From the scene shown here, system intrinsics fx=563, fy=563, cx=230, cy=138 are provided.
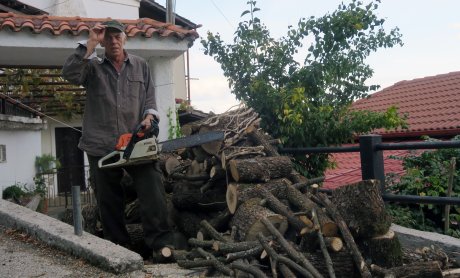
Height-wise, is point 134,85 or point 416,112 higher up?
point 416,112

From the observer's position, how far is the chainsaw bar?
530cm

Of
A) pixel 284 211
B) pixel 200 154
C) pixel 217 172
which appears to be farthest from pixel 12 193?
pixel 284 211

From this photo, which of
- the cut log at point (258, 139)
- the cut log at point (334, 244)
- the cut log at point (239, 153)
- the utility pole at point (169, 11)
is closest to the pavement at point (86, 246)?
the cut log at point (334, 244)

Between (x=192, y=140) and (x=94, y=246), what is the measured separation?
1.55m

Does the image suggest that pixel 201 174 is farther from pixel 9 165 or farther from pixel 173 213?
pixel 9 165

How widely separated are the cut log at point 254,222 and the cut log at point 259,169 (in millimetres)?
558

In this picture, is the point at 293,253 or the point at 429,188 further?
the point at 429,188

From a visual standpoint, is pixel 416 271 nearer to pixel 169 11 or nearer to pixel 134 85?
pixel 134 85

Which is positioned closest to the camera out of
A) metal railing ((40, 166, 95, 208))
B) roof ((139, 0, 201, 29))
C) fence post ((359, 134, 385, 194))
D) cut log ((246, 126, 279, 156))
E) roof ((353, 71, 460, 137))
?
fence post ((359, 134, 385, 194))

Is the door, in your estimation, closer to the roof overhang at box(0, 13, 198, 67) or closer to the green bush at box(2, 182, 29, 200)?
the green bush at box(2, 182, 29, 200)

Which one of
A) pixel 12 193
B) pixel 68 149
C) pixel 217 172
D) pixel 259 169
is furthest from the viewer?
pixel 68 149

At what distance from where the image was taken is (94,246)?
14.1 feet

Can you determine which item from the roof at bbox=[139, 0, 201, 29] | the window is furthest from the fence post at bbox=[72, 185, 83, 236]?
the roof at bbox=[139, 0, 201, 29]

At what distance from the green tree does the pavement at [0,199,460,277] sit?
2262mm
